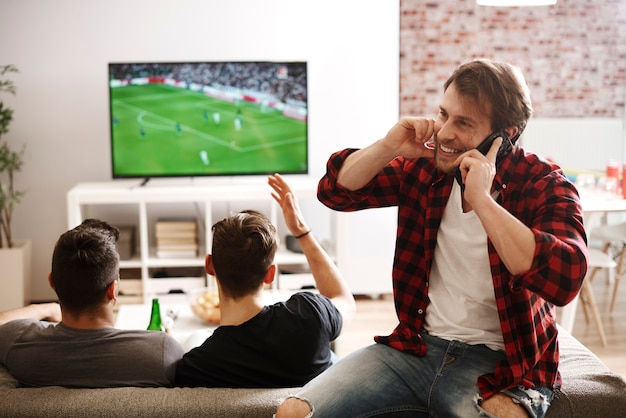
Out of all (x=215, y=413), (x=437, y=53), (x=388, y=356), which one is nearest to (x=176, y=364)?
(x=215, y=413)

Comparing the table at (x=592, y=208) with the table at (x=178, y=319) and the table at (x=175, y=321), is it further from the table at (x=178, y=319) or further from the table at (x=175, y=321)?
the table at (x=175, y=321)

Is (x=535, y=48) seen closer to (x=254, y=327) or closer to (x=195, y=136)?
(x=195, y=136)

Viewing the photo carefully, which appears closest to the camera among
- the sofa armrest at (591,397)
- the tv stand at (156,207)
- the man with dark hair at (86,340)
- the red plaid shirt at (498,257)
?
the red plaid shirt at (498,257)

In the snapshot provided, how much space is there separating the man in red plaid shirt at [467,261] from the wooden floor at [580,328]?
204 cm

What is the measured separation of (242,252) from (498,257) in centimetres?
64

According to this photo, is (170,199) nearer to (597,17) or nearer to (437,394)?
(437,394)

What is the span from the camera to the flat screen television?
496 centimetres

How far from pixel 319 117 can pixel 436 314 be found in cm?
319

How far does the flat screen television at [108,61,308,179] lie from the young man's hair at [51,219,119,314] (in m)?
2.85

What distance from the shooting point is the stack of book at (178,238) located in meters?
5.00

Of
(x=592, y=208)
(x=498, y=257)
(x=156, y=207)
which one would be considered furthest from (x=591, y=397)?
(x=156, y=207)

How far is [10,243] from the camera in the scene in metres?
4.99

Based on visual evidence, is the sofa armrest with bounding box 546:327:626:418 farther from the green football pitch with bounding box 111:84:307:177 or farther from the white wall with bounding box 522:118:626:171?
the white wall with bounding box 522:118:626:171

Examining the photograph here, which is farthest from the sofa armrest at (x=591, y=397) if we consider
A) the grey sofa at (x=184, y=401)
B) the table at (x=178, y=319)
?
the table at (x=178, y=319)
